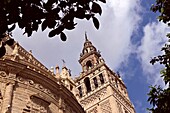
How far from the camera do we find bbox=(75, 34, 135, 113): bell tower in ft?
141

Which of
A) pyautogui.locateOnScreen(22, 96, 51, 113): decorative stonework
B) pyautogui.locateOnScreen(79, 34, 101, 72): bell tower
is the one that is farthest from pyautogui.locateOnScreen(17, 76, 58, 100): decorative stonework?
pyautogui.locateOnScreen(79, 34, 101, 72): bell tower

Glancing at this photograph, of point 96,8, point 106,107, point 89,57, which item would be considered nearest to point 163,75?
point 96,8


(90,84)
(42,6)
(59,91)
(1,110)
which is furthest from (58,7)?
(90,84)

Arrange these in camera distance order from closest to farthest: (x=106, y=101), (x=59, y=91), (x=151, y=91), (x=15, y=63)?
(x=151, y=91), (x=15, y=63), (x=59, y=91), (x=106, y=101)

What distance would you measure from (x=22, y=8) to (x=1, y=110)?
12086 millimetres

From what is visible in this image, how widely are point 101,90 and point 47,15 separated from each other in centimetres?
4159

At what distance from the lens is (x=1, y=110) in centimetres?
1528

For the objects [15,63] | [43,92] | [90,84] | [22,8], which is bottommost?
[22,8]

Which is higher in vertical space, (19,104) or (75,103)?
(75,103)

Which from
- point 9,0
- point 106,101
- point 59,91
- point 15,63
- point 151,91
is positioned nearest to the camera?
point 9,0

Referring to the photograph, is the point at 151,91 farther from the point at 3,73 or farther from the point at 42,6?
the point at 3,73

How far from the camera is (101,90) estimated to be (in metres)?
45.4

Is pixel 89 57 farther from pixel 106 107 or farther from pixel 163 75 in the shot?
pixel 163 75

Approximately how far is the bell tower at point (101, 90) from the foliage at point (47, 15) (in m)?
37.4
